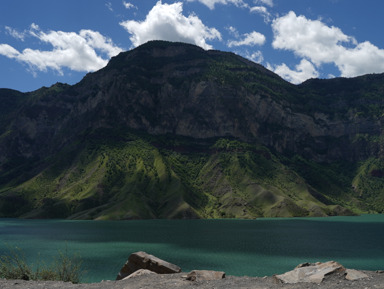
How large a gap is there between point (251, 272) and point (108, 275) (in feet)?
79.1

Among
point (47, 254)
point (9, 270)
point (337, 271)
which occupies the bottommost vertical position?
point (47, 254)

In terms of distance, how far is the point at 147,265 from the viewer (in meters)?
40.7

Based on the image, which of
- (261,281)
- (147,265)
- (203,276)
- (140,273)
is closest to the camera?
(261,281)

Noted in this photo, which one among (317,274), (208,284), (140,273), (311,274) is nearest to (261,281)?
(311,274)

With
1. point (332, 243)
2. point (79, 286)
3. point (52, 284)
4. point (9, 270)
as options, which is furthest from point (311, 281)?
point (332, 243)

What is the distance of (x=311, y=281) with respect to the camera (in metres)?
27.9

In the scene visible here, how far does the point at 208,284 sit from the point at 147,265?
39.2 ft

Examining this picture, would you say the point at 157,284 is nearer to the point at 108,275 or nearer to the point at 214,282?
the point at 214,282

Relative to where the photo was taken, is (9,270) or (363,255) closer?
(9,270)

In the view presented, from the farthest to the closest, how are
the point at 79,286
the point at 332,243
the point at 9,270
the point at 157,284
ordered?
the point at 332,243 < the point at 9,270 < the point at 79,286 < the point at 157,284

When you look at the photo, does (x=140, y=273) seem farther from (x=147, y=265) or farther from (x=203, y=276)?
(x=203, y=276)

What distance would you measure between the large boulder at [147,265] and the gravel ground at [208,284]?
160 inches

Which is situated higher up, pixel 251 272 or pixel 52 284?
pixel 52 284

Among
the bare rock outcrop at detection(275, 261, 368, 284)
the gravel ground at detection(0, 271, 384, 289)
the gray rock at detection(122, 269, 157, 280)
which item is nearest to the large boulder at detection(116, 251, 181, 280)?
the gray rock at detection(122, 269, 157, 280)
